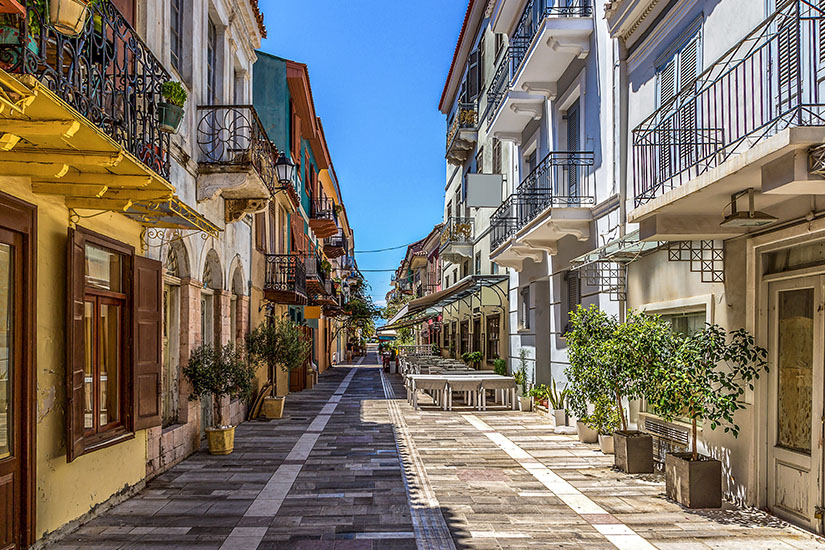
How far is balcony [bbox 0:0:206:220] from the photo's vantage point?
409cm

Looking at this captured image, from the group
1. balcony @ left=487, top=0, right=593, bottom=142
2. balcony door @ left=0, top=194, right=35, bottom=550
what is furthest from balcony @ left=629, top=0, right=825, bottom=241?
balcony door @ left=0, top=194, right=35, bottom=550

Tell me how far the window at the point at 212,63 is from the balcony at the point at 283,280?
5.59 metres

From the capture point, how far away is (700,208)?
6945mm

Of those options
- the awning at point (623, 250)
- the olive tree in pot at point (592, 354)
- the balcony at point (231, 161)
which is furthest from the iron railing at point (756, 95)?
the balcony at point (231, 161)

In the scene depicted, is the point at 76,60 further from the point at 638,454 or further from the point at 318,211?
the point at 318,211

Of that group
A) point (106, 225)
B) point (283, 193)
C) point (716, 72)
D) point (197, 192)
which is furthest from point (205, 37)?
point (283, 193)

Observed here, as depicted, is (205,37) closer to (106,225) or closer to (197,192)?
(197,192)

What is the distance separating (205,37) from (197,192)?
8.71 ft

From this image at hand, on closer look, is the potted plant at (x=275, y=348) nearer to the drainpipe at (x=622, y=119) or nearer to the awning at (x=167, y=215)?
the awning at (x=167, y=215)

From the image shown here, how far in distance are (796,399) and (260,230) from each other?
13.0 metres

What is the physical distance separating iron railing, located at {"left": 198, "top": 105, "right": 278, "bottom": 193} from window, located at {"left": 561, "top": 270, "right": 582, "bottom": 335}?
6.16 meters

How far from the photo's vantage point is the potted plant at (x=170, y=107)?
7.70 metres

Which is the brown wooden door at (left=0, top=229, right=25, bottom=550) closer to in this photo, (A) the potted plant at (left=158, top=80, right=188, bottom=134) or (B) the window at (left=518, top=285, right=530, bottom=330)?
(A) the potted plant at (left=158, top=80, right=188, bottom=134)

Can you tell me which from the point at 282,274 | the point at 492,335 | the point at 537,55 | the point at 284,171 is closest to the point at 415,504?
the point at 284,171
